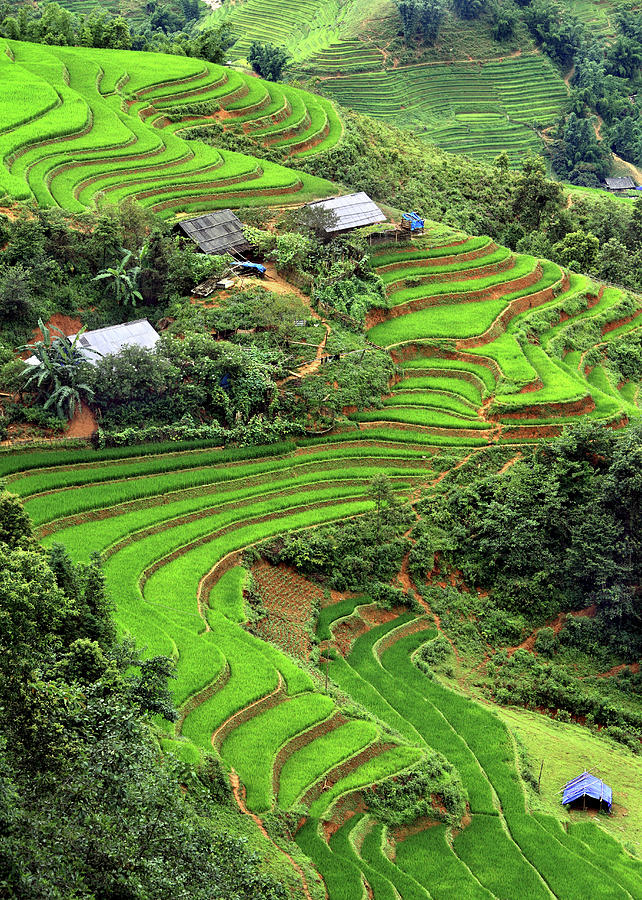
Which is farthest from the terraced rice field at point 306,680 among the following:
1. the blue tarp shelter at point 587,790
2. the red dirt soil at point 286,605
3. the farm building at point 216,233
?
the farm building at point 216,233

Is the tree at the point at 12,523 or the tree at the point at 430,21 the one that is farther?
the tree at the point at 430,21

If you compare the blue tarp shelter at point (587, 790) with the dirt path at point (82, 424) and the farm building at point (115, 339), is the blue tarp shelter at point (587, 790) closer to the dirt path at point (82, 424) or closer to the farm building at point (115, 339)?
the dirt path at point (82, 424)

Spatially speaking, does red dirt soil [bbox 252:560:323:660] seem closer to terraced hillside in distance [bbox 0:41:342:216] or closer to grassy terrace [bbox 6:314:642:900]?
grassy terrace [bbox 6:314:642:900]

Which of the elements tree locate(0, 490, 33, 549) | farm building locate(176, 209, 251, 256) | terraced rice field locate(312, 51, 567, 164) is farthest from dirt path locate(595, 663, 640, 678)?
terraced rice field locate(312, 51, 567, 164)

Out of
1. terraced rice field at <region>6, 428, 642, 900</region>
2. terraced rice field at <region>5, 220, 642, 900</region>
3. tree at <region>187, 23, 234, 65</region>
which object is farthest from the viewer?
tree at <region>187, 23, 234, 65</region>

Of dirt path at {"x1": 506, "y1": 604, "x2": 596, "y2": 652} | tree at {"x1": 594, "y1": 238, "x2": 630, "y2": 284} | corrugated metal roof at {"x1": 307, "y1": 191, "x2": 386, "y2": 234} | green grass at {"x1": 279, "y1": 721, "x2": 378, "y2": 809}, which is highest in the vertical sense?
corrugated metal roof at {"x1": 307, "y1": 191, "x2": 386, "y2": 234}

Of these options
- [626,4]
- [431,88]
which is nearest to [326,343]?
[431,88]

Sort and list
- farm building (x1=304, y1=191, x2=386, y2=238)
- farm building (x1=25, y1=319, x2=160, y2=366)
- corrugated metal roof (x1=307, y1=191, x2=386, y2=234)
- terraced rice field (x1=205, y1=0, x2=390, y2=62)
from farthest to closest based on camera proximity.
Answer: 1. terraced rice field (x1=205, y1=0, x2=390, y2=62)
2. corrugated metal roof (x1=307, y1=191, x2=386, y2=234)
3. farm building (x1=304, y1=191, x2=386, y2=238)
4. farm building (x1=25, y1=319, x2=160, y2=366)
